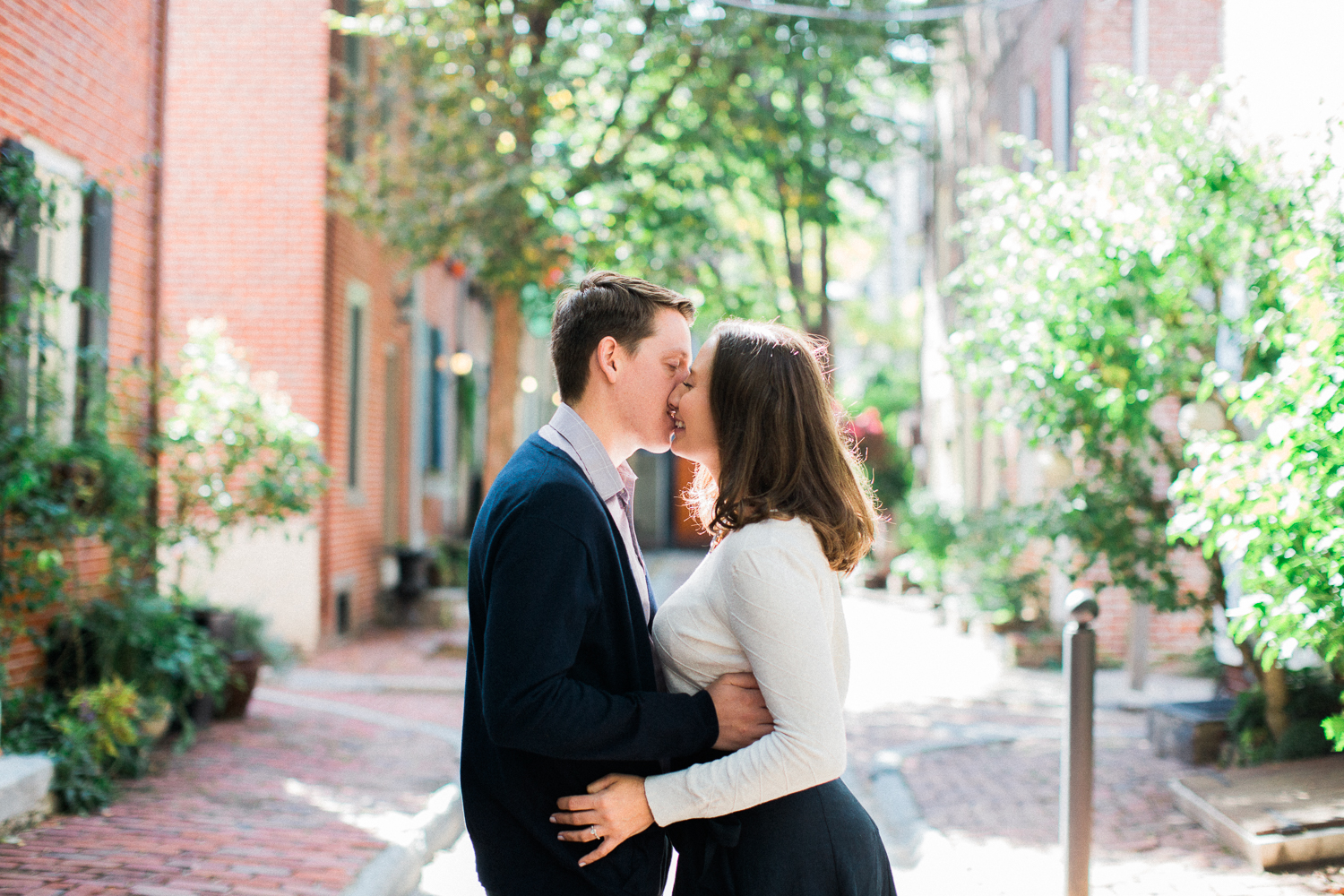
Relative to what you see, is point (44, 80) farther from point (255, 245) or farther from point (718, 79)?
point (718, 79)

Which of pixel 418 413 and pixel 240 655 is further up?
pixel 418 413

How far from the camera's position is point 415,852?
4.93 meters

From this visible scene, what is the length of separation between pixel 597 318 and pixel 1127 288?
14.3ft

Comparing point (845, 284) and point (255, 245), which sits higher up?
point (845, 284)

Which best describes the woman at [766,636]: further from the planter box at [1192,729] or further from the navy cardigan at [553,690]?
the planter box at [1192,729]

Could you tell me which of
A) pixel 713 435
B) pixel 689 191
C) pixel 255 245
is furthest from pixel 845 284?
pixel 713 435

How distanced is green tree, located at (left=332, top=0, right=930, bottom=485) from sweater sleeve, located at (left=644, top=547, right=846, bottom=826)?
8.55 metres

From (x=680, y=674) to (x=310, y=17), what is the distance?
10.5 meters

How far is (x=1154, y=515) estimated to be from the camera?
249 inches

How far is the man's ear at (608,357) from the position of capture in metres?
2.17

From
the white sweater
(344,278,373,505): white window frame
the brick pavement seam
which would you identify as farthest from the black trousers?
(344,278,373,505): white window frame

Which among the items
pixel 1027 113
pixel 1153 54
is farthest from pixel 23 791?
pixel 1027 113

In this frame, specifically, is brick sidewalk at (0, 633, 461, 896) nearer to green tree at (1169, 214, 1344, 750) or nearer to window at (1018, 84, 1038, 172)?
green tree at (1169, 214, 1344, 750)

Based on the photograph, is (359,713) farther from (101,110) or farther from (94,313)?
(101,110)
